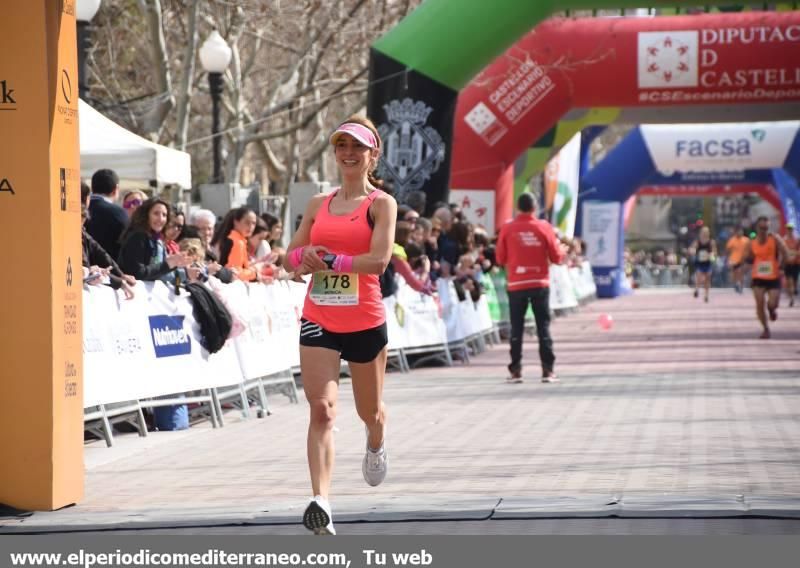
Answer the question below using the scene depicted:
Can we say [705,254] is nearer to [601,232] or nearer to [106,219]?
[601,232]

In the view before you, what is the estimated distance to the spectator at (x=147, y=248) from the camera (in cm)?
1294

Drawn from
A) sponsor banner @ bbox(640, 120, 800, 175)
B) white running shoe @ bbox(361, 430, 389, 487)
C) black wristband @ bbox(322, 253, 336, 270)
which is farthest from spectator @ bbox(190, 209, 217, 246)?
sponsor banner @ bbox(640, 120, 800, 175)

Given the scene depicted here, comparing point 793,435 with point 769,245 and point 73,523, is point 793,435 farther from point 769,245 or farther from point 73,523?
point 769,245

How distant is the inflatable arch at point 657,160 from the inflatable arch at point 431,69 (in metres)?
22.3

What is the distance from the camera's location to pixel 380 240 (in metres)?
7.83

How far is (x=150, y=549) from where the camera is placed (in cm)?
724

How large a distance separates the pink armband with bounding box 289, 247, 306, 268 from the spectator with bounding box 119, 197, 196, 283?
516cm

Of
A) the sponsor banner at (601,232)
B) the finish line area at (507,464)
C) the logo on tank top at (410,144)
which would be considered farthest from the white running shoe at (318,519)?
the sponsor banner at (601,232)

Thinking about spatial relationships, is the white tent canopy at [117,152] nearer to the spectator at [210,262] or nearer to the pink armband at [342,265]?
the spectator at [210,262]

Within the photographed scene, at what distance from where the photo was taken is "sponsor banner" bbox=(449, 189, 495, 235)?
27250 mm

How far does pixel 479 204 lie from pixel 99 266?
49.8 feet

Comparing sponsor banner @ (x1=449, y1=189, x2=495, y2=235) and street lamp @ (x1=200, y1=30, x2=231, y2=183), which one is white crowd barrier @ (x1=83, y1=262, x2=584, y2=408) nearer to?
street lamp @ (x1=200, y1=30, x2=231, y2=183)

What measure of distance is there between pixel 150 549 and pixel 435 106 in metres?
16.4

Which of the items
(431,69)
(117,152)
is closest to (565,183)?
(431,69)
